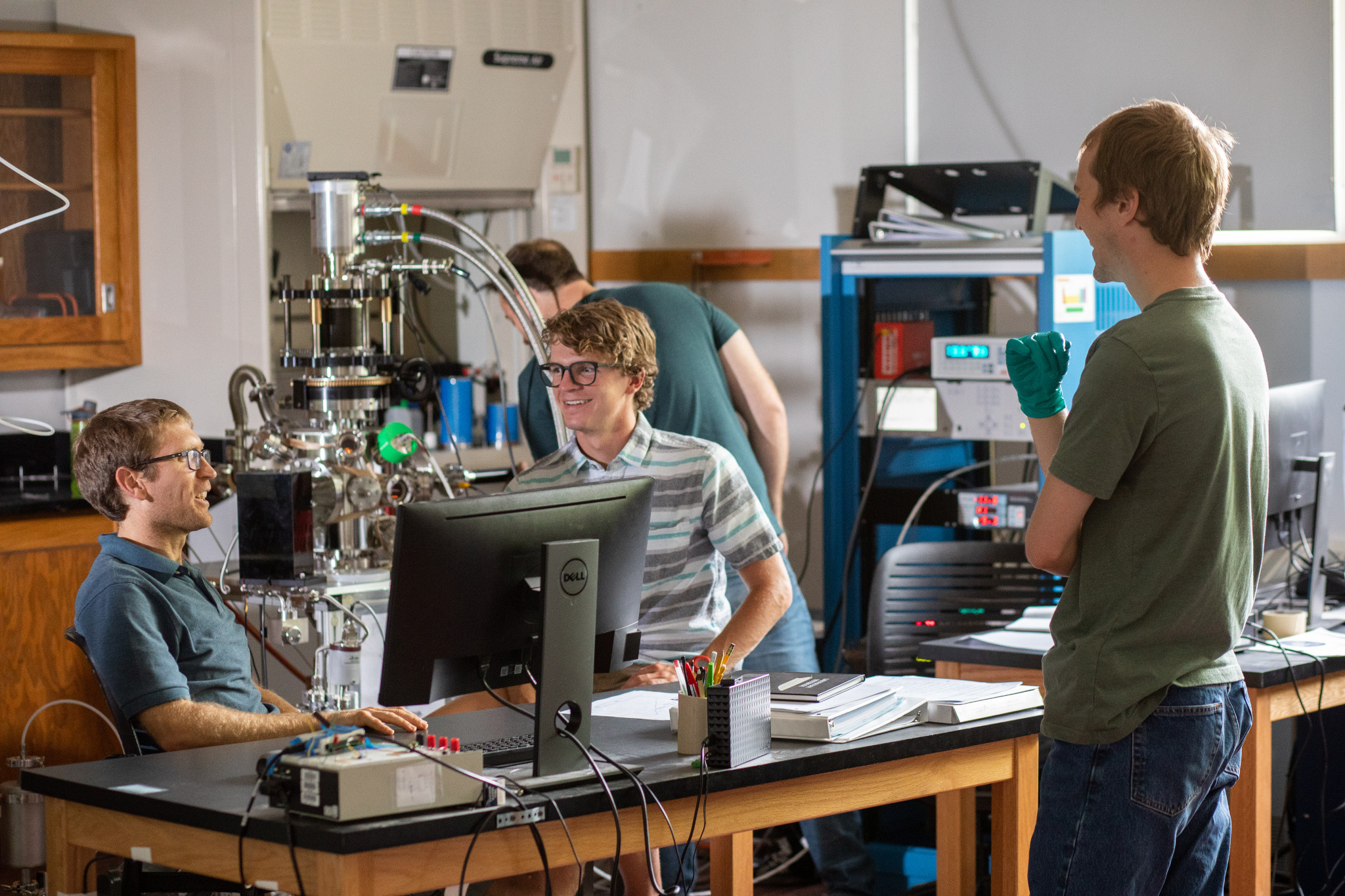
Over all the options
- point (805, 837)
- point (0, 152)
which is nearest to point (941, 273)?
point (805, 837)

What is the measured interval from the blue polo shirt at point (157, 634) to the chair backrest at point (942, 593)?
1.43 metres

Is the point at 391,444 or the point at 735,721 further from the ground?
the point at 391,444

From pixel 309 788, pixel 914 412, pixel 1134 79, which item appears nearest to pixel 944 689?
pixel 309 788

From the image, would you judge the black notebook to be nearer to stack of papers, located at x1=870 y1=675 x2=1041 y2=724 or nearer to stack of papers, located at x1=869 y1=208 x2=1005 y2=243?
stack of papers, located at x1=870 y1=675 x2=1041 y2=724

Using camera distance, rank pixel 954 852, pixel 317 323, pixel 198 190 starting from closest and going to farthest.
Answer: pixel 954 852
pixel 317 323
pixel 198 190

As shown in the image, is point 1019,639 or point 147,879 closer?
point 147,879

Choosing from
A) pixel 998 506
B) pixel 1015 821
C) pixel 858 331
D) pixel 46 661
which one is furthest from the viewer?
pixel 858 331

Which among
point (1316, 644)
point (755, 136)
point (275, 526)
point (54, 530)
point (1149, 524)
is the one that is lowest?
point (1316, 644)

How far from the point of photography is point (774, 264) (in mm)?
4980

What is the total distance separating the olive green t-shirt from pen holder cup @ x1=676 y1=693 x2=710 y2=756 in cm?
47

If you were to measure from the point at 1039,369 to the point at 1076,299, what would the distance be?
1.83 m

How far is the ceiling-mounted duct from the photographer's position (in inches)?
183

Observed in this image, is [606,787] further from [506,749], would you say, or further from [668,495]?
[668,495]

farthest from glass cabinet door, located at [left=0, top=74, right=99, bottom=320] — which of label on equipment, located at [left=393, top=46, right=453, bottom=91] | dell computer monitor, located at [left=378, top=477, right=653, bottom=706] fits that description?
dell computer monitor, located at [left=378, top=477, right=653, bottom=706]
